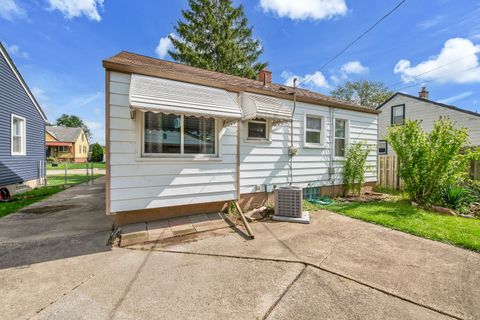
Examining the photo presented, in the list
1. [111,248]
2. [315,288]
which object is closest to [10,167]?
[111,248]

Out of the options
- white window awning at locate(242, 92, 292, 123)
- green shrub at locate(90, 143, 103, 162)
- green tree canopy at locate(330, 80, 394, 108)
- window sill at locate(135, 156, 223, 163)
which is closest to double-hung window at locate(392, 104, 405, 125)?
green tree canopy at locate(330, 80, 394, 108)

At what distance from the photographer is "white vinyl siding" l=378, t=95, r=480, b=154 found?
1639 cm

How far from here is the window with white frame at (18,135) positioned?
1134 cm

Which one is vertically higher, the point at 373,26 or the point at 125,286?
the point at 373,26

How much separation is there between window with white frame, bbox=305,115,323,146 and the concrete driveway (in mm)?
4416

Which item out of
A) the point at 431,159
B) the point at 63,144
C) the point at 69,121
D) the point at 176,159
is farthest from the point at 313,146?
the point at 69,121

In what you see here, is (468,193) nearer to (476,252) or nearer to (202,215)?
(476,252)

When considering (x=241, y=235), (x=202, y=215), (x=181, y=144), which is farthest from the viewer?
(x=202, y=215)

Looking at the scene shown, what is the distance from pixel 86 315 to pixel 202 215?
146 inches

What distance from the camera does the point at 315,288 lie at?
10.0ft

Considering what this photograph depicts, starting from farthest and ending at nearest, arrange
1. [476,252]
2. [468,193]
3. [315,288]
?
1. [468,193]
2. [476,252]
3. [315,288]

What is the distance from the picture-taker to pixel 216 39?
23141 mm

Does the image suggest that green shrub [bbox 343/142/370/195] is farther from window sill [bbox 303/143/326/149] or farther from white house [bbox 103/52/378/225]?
white house [bbox 103/52/378/225]

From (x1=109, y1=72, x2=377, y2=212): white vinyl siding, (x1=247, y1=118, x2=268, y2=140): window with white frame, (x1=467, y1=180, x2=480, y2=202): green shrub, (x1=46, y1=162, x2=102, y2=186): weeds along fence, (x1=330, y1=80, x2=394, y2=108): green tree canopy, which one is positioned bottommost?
(x1=46, y1=162, x2=102, y2=186): weeds along fence
